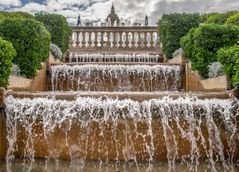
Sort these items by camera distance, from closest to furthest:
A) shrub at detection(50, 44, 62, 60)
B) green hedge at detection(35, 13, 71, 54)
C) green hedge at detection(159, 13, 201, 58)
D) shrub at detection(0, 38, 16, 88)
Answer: shrub at detection(0, 38, 16, 88)
shrub at detection(50, 44, 62, 60)
green hedge at detection(159, 13, 201, 58)
green hedge at detection(35, 13, 71, 54)

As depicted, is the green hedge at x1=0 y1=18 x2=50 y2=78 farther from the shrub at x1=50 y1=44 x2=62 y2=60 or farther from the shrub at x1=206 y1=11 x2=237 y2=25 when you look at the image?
the shrub at x1=206 y1=11 x2=237 y2=25

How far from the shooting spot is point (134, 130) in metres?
7.13

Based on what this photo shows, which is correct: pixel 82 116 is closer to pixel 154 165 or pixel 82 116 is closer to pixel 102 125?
pixel 102 125

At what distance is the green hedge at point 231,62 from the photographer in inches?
324

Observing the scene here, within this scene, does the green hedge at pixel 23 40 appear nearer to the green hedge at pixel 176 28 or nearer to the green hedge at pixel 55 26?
the green hedge at pixel 55 26

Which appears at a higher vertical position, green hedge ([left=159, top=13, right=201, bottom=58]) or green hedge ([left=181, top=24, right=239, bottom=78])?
green hedge ([left=159, top=13, right=201, bottom=58])

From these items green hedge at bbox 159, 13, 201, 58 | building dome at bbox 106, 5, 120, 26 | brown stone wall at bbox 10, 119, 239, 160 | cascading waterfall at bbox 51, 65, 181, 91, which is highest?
building dome at bbox 106, 5, 120, 26

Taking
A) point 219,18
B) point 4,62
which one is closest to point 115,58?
point 4,62

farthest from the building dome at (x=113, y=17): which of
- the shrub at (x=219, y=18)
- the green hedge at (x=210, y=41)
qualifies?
the green hedge at (x=210, y=41)

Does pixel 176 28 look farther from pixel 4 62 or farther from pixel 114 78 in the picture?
pixel 4 62

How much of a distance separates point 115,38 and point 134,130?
13037mm

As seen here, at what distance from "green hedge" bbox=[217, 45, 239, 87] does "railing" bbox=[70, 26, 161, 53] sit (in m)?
10.2

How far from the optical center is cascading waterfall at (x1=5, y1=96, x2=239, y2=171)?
7.09 metres

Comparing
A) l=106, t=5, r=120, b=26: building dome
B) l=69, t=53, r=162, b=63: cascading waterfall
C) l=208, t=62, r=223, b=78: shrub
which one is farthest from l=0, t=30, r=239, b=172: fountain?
l=106, t=5, r=120, b=26: building dome
